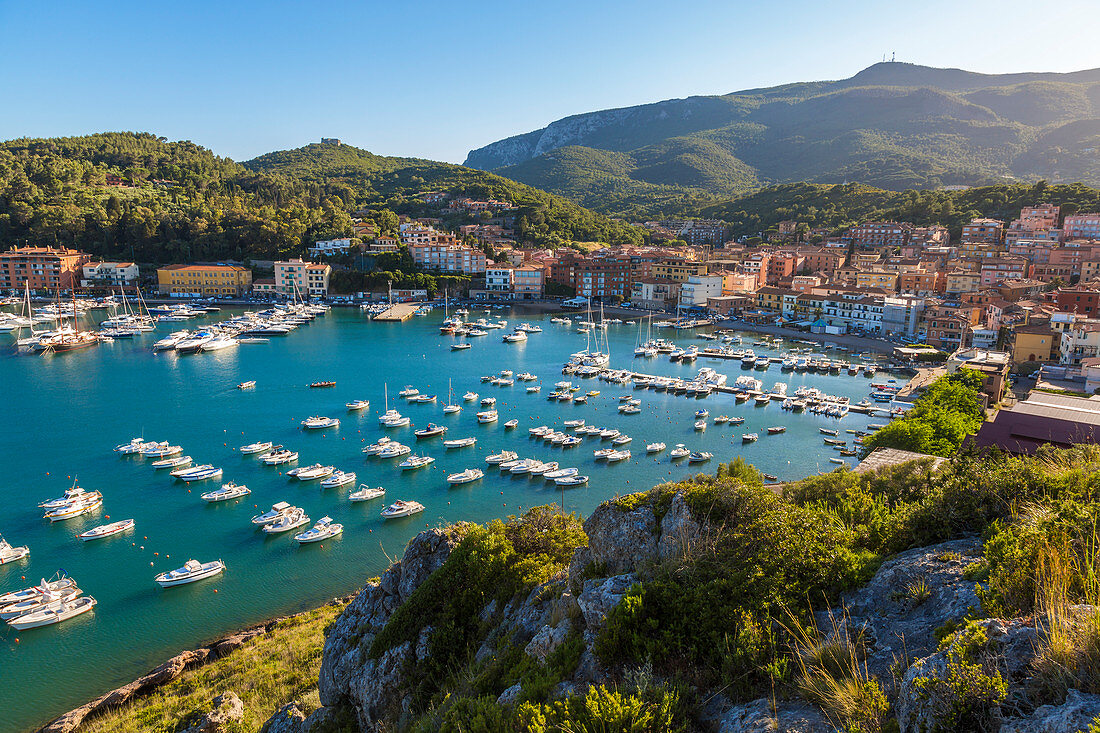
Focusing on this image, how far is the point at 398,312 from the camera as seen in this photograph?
2029 inches

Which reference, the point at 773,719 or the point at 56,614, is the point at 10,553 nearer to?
the point at 56,614

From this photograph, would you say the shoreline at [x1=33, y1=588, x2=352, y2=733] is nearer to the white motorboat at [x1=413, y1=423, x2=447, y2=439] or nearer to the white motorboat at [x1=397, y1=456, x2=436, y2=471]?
the white motorboat at [x1=397, y1=456, x2=436, y2=471]

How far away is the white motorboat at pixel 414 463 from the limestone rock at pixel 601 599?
15900 mm

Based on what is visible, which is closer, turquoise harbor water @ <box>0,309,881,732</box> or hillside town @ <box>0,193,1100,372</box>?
turquoise harbor water @ <box>0,309,881,732</box>

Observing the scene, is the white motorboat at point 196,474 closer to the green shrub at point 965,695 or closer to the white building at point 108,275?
the green shrub at point 965,695

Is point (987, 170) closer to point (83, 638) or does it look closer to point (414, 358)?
point (414, 358)

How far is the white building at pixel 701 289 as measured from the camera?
5012 centimetres

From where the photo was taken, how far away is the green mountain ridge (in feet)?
327

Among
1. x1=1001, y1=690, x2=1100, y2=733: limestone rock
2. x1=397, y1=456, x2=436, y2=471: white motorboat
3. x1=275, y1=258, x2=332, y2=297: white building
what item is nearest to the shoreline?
x1=397, y1=456, x2=436, y2=471: white motorboat

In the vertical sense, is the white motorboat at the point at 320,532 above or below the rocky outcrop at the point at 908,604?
below

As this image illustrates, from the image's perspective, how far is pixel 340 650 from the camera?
626cm

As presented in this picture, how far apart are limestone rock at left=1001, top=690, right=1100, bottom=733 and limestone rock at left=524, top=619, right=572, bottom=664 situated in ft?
8.43

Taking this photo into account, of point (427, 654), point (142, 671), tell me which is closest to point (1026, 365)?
point (427, 654)

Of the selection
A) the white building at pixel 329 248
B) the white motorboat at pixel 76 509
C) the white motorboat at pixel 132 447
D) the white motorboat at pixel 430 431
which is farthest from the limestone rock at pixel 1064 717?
the white building at pixel 329 248
